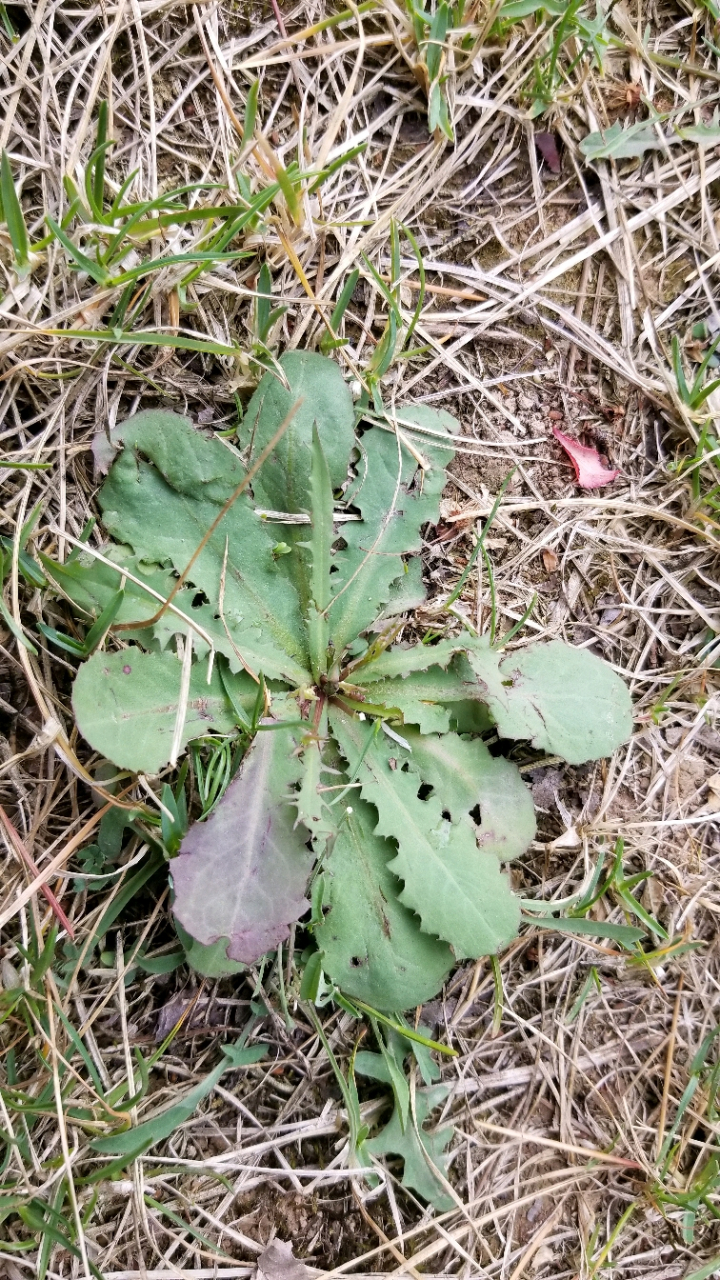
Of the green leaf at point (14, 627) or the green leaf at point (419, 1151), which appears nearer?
the green leaf at point (14, 627)

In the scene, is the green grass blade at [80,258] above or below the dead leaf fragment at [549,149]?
below

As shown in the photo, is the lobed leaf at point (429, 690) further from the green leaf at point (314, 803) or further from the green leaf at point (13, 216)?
the green leaf at point (13, 216)

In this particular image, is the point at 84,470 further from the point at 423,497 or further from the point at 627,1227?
the point at 627,1227

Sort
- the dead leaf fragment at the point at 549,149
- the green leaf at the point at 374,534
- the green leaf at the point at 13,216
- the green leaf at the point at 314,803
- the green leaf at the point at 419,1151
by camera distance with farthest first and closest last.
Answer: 1. the dead leaf fragment at the point at 549,149
2. the green leaf at the point at 374,534
3. the green leaf at the point at 419,1151
4. the green leaf at the point at 314,803
5. the green leaf at the point at 13,216

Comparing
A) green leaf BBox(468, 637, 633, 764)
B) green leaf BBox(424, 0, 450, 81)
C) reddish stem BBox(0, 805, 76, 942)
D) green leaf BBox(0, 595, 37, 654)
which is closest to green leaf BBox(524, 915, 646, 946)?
green leaf BBox(468, 637, 633, 764)

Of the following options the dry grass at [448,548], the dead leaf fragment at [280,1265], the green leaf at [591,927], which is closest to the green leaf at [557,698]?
the dry grass at [448,548]

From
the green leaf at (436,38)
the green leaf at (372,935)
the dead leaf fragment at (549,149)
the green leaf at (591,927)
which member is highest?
the green leaf at (436,38)
